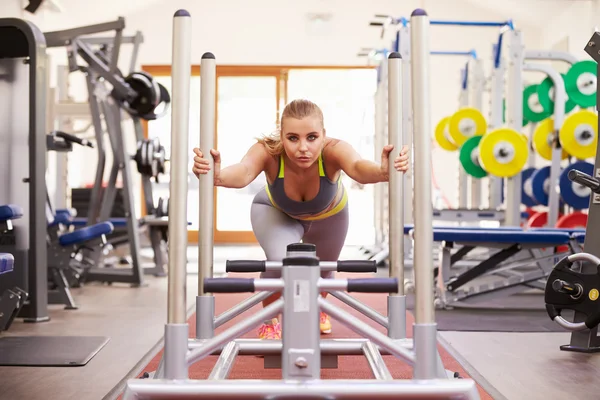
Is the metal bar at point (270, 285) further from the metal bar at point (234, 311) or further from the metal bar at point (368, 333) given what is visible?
the metal bar at point (234, 311)

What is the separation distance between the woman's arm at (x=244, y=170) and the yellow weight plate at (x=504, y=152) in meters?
3.41

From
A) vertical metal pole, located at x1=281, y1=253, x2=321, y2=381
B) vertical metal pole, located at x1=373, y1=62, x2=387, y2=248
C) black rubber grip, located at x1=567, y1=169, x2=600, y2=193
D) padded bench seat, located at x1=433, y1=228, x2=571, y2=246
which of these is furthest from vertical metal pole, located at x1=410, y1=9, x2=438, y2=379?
vertical metal pole, located at x1=373, y1=62, x2=387, y2=248

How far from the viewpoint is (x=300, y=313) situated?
4.56 feet

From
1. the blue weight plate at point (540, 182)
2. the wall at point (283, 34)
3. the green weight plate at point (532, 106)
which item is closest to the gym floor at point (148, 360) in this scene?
the blue weight plate at point (540, 182)

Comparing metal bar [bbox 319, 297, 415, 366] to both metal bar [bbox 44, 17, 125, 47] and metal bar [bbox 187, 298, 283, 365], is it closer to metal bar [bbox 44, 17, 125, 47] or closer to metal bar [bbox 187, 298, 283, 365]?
metal bar [bbox 187, 298, 283, 365]

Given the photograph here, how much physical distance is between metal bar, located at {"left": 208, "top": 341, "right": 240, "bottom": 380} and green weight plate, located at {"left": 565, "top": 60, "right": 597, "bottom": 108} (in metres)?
4.18

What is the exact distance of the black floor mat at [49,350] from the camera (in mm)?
2305

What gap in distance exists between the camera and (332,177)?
2209mm

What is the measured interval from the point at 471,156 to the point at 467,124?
1.33 feet

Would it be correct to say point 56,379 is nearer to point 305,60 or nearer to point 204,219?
point 204,219

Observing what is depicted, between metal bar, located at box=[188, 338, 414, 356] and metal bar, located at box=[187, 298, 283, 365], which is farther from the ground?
metal bar, located at box=[187, 298, 283, 365]

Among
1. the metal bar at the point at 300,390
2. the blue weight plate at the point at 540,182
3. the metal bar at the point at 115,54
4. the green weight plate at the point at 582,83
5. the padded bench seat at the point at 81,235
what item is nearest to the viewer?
the metal bar at the point at 300,390

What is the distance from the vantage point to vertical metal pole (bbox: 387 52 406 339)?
1.81 meters

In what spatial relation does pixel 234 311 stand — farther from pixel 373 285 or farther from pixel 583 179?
pixel 583 179
